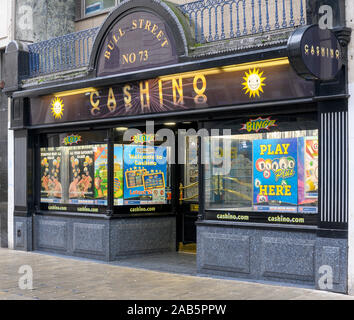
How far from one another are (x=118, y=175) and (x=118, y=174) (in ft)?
0.07

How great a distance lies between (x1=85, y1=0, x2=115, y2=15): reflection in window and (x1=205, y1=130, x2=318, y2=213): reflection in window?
4966mm

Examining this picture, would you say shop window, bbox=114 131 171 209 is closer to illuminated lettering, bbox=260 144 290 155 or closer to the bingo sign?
the bingo sign

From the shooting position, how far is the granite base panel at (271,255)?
24.9ft

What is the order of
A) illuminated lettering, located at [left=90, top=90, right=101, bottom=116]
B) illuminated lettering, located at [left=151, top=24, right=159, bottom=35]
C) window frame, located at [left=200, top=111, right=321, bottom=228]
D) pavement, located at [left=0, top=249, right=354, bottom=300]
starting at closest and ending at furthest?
1. pavement, located at [left=0, top=249, right=354, bottom=300]
2. window frame, located at [left=200, top=111, right=321, bottom=228]
3. illuminated lettering, located at [left=151, top=24, right=159, bottom=35]
4. illuminated lettering, located at [left=90, top=90, right=101, bottom=116]

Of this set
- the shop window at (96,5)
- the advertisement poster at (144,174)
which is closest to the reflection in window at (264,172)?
the advertisement poster at (144,174)

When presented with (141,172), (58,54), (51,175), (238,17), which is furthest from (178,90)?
(51,175)

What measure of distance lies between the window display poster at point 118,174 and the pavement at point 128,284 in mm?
1221

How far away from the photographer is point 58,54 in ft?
40.5

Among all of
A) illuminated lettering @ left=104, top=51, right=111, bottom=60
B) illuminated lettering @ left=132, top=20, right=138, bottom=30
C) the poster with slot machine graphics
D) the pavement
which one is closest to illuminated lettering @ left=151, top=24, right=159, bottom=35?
illuminated lettering @ left=132, top=20, right=138, bottom=30

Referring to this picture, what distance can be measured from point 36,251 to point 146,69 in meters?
5.16

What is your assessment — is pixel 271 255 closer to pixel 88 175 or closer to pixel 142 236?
pixel 142 236

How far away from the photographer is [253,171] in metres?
8.87

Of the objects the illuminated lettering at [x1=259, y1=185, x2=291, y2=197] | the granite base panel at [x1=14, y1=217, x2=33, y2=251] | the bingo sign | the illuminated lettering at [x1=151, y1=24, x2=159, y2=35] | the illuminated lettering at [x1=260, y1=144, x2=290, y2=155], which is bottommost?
the granite base panel at [x1=14, y1=217, x2=33, y2=251]

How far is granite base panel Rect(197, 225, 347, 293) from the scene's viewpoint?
24.9 ft
